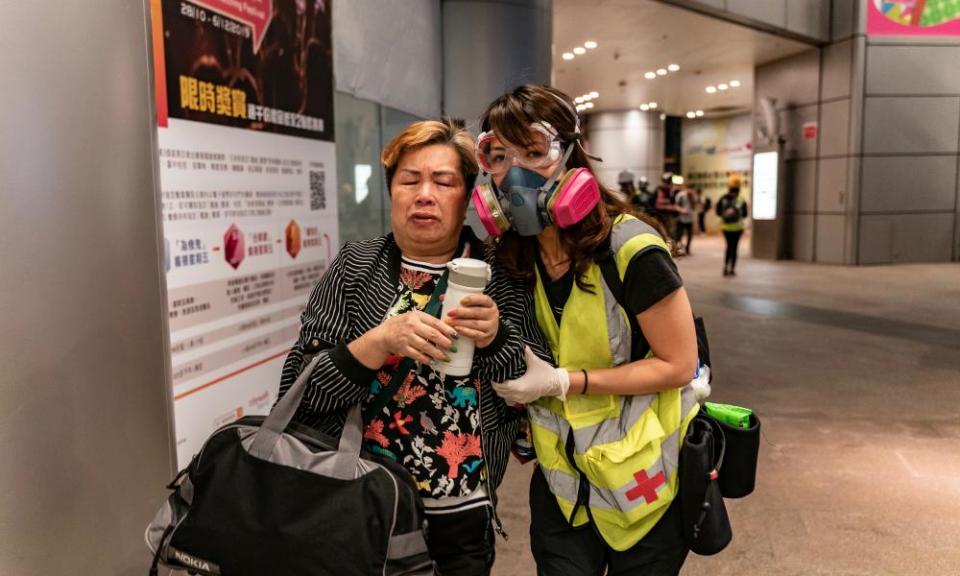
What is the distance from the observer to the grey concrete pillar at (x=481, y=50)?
6.04m

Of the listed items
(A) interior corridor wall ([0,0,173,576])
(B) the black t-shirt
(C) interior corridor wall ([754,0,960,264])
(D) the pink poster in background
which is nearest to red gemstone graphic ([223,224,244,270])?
(A) interior corridor wall ([0,0,173,576])

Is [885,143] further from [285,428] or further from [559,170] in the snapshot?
[285,428]

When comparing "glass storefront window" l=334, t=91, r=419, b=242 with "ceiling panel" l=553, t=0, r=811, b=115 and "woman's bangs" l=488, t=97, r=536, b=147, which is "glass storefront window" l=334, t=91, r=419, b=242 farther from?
"ceiling panel" l=553, t=0, r=811, b=115

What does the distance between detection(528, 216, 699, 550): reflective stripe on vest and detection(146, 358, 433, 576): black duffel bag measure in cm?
42

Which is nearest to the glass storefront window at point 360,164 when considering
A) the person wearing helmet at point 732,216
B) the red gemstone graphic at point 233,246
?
the red gemstone graphic at point 233,246

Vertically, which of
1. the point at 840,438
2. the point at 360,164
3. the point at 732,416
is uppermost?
the point at 360,164

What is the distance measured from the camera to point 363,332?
1.65 metres

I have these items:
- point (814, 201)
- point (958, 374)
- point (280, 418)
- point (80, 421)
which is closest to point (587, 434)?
point (280, 418)

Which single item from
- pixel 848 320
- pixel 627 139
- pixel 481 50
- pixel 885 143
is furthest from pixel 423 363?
pixel 627 139

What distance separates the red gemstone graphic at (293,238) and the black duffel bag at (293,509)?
1.52m

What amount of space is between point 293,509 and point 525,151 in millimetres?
938

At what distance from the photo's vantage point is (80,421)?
2.00 metres

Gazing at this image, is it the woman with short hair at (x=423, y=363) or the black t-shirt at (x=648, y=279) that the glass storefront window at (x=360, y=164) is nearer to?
the woman with short hair at (x=423, y=363)

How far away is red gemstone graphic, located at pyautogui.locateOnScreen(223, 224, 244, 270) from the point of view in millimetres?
2529
